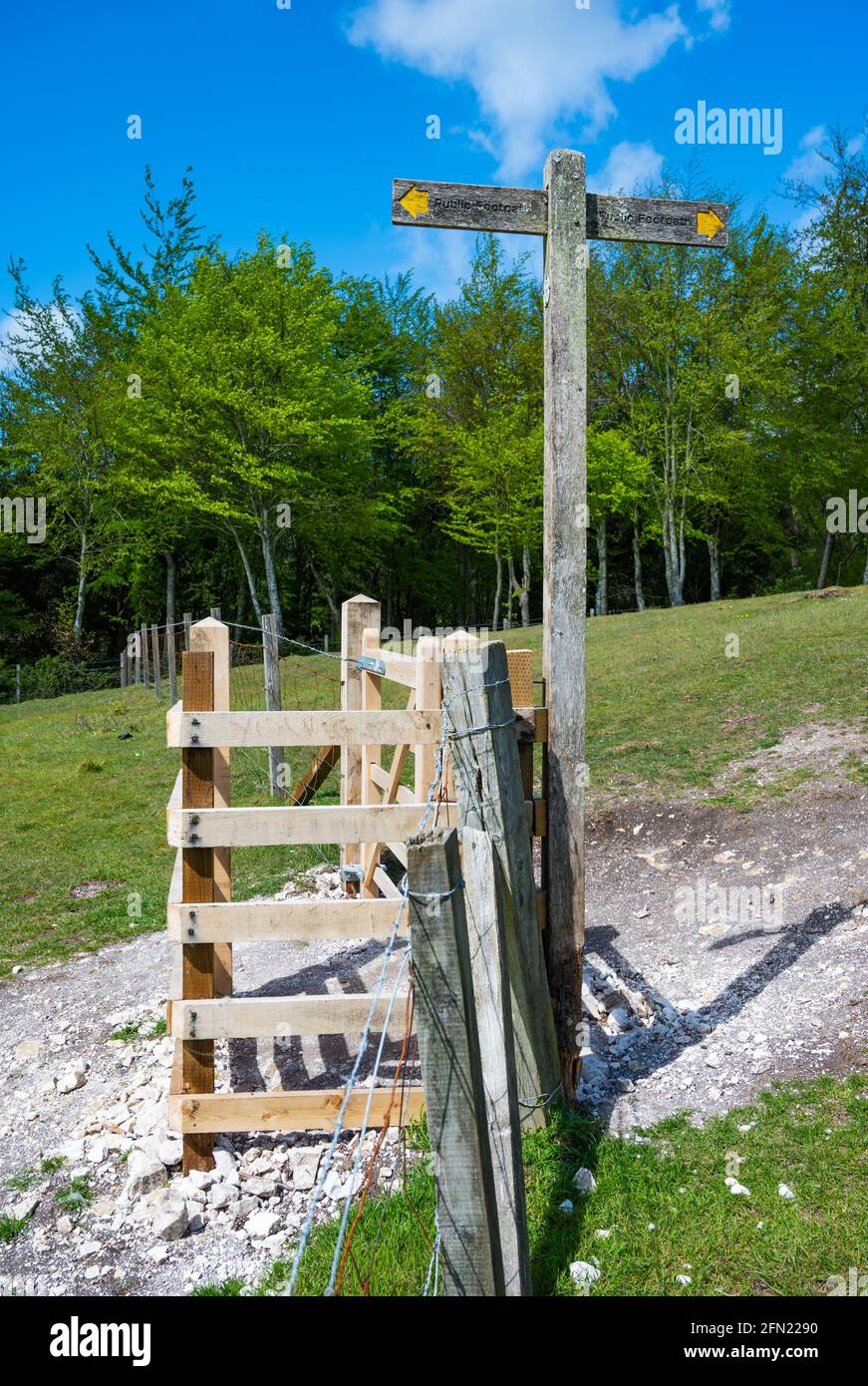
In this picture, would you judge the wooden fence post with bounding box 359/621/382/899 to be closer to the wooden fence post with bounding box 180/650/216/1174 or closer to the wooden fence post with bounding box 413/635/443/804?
Answer: the wooden fence post with bounding box 413/635/443/804

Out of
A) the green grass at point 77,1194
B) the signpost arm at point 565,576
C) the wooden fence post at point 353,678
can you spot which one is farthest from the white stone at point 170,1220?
the wooden fence post at point 353,678

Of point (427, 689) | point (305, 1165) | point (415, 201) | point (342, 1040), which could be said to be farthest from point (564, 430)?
point (342, 1040)

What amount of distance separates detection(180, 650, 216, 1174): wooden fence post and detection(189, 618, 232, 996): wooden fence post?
0.53 feet

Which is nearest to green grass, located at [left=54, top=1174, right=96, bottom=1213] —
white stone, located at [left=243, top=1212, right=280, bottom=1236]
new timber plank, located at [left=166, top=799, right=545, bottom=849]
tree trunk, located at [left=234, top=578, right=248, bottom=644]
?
white stone, located at [left=243, top=1212, right=280, bottom=1236]

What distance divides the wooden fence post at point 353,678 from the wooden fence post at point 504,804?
3560 millimetres

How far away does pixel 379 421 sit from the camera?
3553 centimetres

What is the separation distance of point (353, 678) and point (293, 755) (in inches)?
254

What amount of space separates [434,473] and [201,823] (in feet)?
116

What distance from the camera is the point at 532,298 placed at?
36.7 m

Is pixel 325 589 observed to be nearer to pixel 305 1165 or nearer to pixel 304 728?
pixel 304 728
